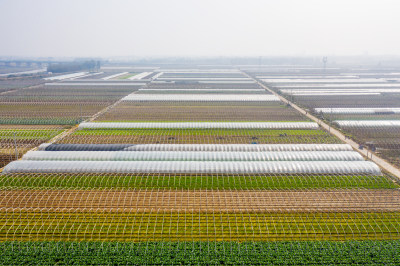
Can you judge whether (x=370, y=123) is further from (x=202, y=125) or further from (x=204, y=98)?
(x=204, y=98)

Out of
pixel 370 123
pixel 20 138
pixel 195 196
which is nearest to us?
pixel 195 196

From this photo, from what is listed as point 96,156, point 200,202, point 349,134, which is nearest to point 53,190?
point 96,156

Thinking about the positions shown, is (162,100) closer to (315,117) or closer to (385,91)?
(315,117)

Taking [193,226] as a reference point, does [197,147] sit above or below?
above

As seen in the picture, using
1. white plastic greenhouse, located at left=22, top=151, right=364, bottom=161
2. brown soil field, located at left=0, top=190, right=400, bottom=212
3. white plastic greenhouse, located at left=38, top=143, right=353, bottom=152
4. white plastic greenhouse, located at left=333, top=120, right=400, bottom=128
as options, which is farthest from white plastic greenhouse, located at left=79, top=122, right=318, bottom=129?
brown soil field, located at left=0, top=190, right=400, bottom=212

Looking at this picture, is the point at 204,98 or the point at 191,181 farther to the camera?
the point at 204,98

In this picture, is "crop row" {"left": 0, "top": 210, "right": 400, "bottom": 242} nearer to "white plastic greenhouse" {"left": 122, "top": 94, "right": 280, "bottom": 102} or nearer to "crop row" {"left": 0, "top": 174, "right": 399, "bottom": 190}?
"crop row" {"left": 0, "top": 174, "right": 399, "bottom": 190}

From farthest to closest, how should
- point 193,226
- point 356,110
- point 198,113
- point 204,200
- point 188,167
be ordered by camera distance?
point 198,113 → point 356,110 → point 188,167 → point 204,200 → point 193,226

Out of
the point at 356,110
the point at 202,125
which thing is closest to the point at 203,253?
the point at 202,125
